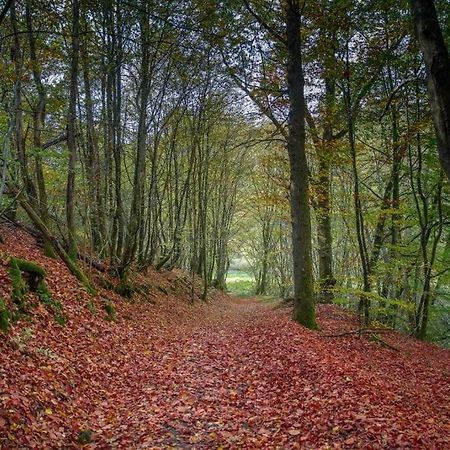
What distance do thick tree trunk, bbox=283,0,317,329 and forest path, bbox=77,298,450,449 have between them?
1312 millimetres

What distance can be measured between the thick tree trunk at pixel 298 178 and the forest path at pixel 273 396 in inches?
51.7

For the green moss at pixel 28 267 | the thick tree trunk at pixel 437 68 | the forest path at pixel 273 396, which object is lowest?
the forest path at pixel 273 396

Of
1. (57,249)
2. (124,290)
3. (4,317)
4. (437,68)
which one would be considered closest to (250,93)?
(124,290)

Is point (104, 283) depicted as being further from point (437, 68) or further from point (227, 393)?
point (437, 68)

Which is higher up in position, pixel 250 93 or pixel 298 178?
pixel 250 93

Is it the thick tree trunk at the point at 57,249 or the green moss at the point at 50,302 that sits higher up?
the thick tree trunk at the point at 57,249

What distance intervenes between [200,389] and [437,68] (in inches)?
231

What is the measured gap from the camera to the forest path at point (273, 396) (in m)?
4.89

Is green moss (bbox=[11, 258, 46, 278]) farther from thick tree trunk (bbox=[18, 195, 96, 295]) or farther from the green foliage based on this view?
thick tree trunk (bbox=[18, 195, 96, 295])

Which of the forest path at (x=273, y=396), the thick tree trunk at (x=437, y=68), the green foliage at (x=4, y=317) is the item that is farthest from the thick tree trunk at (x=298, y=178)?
the thick tree trunk at (x=437, y=68)

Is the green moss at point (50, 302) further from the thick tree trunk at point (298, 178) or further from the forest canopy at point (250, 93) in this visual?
the thick tree trunk at point (298, 178)

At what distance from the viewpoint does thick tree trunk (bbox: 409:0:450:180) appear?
321cm

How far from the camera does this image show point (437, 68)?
126 inches

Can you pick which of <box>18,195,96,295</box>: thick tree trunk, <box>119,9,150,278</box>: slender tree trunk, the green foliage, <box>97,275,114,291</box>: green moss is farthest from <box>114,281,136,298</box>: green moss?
the green foliage
